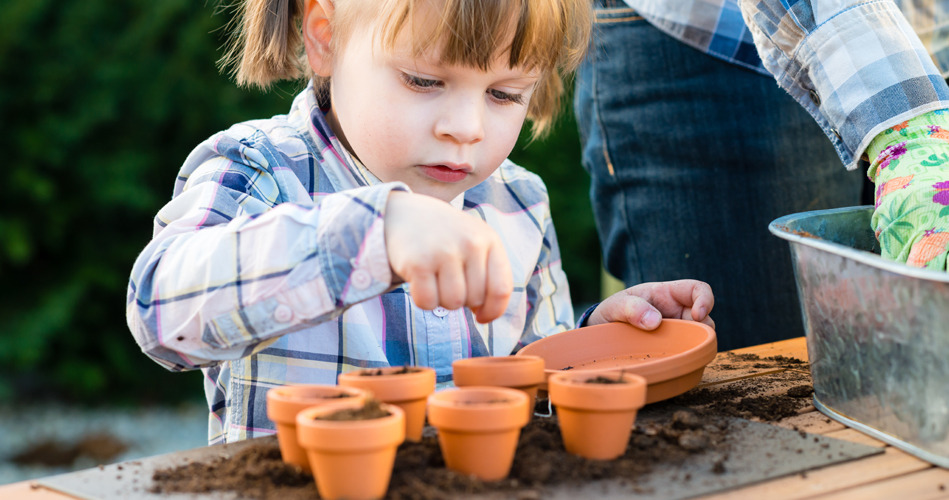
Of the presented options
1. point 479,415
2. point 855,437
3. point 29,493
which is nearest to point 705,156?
point 855,437

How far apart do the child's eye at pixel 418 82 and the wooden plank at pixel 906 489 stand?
0.69 metres

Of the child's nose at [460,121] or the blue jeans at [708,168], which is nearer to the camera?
the child's nose at [460,121]

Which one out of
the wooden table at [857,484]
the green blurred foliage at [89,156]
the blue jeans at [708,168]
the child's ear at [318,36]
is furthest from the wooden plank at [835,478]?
the green blurred foliage at [89,156]

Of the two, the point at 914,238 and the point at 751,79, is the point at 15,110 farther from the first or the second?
the point at 914,238

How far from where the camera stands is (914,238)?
2.88ft

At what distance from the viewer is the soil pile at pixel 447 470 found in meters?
0.64

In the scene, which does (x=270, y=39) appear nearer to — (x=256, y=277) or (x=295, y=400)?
(x=256, y=277)

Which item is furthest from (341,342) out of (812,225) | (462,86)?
(812,225)

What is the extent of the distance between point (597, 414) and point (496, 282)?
0.50 ft

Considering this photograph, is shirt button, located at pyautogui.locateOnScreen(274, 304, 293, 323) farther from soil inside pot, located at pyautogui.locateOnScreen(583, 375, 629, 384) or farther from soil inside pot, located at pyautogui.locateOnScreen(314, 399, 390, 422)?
soil inside pot, located at pyautogui.locateOnScreen(583, 375, 629, 384)

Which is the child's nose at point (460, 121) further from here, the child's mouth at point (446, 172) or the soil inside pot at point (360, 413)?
the soil inside pot at point (360, 413)

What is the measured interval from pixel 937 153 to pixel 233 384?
0.96 meters

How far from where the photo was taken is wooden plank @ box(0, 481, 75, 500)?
67 cm

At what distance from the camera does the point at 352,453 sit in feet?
1.93
